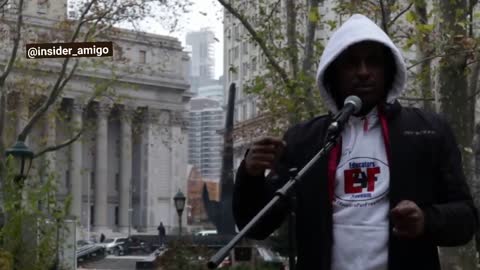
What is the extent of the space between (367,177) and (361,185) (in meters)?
0.03

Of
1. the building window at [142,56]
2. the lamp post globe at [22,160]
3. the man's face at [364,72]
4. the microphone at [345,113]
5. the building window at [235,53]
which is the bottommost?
the microphone at [345,113]

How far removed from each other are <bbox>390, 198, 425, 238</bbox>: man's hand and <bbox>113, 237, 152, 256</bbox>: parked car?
52.8m

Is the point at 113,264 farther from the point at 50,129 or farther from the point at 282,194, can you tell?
the point at 282,194

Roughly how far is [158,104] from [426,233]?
87.1 meters

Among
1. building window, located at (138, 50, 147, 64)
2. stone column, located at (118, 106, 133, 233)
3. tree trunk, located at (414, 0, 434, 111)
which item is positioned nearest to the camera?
tree trunk, located at (414, 0, 434, 111)

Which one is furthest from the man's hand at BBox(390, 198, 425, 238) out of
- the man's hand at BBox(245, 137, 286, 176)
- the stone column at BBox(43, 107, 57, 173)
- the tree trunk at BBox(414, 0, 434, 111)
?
the stone column at BBox(43, 107, 57, 173)

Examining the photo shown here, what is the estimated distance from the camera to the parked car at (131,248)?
2211 inches

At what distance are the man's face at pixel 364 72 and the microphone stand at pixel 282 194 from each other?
241 millimetres

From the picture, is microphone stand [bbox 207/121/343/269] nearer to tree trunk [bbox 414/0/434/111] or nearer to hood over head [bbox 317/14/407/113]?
hood over head [bbox 317/14/407/113]

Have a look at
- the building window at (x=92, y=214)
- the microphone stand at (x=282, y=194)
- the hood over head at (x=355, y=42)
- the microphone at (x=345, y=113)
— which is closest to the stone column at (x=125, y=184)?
the building window at (x=92, y=214)

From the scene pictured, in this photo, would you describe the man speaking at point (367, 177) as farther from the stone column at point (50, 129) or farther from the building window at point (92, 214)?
the building window at point (92, 214)

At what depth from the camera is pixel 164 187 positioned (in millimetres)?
94812

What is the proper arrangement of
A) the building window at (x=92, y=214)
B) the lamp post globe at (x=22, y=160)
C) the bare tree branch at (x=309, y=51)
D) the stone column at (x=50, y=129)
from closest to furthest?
1. the lamp post globe at (x=22, y=160)
2. the bare tree branch at (x=309, y=51)
3. the stone column at (x=50, y=129)
4. the building window at (x=92, y=214)

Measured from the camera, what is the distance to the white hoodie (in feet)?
10.2
